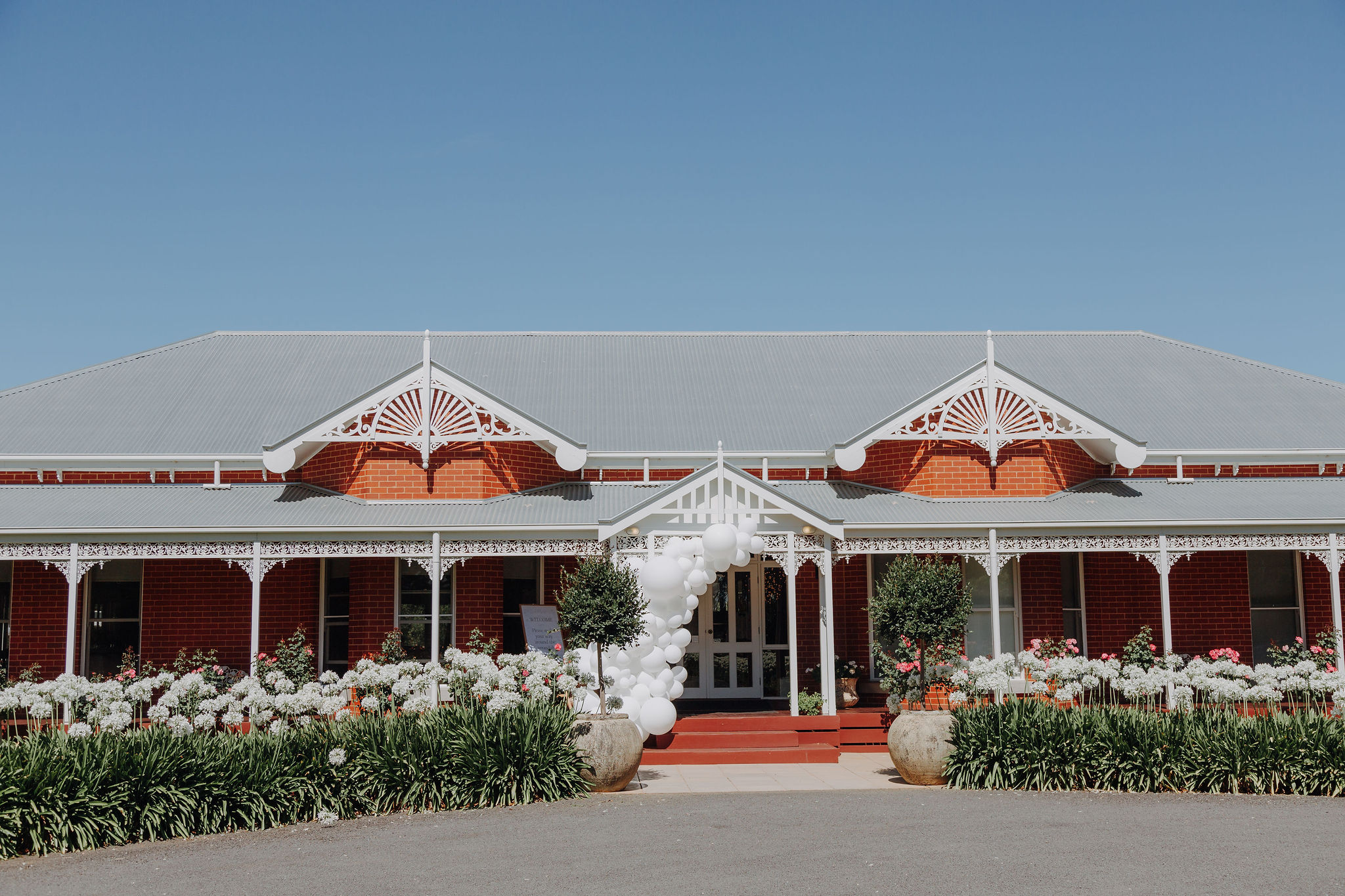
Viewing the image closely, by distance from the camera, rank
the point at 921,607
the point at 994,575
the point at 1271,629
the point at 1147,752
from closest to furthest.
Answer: the point at 1147,752 → the point at 921,607 → the point at 994,575 → the point at 1271,629

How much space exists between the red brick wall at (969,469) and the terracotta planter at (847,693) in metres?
3.34

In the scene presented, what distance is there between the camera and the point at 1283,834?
32.8 feet

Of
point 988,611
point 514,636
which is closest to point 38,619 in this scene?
point 514,636

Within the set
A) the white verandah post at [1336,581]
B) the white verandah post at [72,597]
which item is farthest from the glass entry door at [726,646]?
the white verandah post at [72,597]

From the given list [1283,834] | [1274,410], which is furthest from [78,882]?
[1274,410]

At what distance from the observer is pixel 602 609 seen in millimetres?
13234

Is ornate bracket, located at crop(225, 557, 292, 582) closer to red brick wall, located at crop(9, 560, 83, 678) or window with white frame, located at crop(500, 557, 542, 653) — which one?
red brick wall, located at crop(9, 560, 83, 678)

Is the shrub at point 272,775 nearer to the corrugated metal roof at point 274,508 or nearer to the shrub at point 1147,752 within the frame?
the shrub at point 1147,752

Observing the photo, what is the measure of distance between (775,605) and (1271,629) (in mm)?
8267

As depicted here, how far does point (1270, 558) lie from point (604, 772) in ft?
42.2

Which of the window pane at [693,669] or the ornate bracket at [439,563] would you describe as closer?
the ornate bracket at [439,563]

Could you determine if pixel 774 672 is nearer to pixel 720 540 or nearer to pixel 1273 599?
pixel 720 540

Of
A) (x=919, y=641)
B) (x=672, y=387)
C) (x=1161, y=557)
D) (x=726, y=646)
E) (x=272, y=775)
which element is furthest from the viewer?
(x=672, y=387)

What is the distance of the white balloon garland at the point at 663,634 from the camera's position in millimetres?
14789
